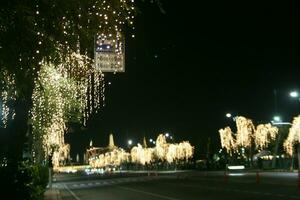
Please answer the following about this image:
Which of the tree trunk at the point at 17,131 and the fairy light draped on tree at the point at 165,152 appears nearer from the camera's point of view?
the tree trunk at the point at 17,131

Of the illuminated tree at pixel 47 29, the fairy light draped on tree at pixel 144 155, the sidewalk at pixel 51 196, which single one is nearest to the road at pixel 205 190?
the sidewalk at pixel 51 196

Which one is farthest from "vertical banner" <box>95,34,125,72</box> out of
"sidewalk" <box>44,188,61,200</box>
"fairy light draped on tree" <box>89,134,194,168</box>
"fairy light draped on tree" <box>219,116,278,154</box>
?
"fairy light draped on tree" <box>89,134,194,168</box>

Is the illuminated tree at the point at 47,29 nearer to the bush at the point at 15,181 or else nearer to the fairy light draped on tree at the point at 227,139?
the bush at the point at 15,181

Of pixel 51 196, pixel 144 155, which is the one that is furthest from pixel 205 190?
pixel 144 155

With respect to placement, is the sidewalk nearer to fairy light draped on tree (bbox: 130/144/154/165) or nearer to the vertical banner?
the vertical banner

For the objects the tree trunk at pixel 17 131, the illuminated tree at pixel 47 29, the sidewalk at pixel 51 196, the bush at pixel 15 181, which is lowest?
the sidewalk at pixel 51 196

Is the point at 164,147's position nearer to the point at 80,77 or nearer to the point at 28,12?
the point at 80,77

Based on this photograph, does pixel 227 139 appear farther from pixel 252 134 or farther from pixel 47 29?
pixel 47 29

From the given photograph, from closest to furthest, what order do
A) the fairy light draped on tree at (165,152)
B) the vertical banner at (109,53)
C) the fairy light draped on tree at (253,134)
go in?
the vertical banner at (109,53) < the fairy light draped on tree at (253,134) < the fairy light draped on tree at (165,152)

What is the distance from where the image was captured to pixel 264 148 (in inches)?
3396

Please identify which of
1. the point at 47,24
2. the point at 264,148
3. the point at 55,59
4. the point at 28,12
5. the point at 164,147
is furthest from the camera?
the point at 164,147

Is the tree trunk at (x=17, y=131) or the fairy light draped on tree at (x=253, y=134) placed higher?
the fairy light draped on tree at (x=253, y=134)

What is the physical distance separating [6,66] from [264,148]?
8019cm

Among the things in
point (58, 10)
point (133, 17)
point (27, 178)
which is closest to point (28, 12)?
point (58, 10)
